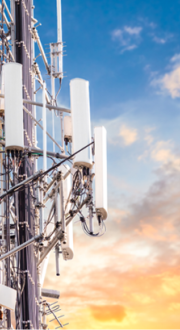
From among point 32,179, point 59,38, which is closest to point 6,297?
point 32,179

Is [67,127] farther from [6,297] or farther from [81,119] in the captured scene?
[6,297]

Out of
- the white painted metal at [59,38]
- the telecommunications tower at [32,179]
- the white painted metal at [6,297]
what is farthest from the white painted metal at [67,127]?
the white painted metal at [59,38]

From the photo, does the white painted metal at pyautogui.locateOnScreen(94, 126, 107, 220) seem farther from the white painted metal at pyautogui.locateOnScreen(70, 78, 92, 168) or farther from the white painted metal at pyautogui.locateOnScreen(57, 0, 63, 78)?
the white painted metal at pyautogui.locateOnScreen(57, 0, 63, 78)

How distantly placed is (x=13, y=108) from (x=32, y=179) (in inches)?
76.8

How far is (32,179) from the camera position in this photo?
14516mm

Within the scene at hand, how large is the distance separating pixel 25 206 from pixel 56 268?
10.1 feet

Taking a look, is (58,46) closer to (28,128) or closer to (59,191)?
(28,128)

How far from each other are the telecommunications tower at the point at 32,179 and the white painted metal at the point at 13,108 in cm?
3

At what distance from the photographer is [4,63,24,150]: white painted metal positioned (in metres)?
13.8

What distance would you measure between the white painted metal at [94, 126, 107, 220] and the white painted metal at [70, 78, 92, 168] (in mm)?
946

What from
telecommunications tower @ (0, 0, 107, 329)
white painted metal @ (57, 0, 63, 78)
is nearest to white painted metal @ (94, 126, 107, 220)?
telecommunications tower @ (0, 0, 107, 329)

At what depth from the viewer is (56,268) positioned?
15172 mm

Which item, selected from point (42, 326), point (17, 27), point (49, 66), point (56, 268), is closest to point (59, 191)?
point (56, 268)

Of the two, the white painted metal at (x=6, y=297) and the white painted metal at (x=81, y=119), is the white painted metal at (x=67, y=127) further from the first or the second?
the white painted metal at (x=6, y=297)
